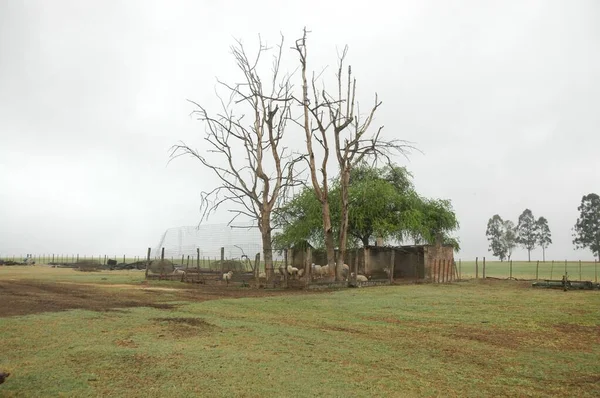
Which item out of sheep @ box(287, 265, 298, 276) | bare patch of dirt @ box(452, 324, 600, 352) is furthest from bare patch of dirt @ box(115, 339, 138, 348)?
sheep @ box(287, 265, 298, 276)

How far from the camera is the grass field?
6090mm

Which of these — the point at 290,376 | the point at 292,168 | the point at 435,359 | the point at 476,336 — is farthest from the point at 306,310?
the point at 292,168

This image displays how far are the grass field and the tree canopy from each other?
21968 millimetres

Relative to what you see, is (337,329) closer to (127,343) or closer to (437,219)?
(127,343)

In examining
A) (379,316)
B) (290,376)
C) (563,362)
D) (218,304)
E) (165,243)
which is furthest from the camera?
(165,243)

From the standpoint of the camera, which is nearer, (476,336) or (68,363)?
(68,363)

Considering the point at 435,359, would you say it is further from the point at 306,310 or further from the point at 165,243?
the point at 165,243

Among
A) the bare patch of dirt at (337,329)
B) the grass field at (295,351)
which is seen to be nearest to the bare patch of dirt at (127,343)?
the grass field at (295,351)

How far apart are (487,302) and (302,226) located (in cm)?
2159

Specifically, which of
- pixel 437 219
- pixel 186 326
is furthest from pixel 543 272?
pixel 186 326

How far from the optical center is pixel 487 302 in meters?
16.7

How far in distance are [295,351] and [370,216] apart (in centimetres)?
2900

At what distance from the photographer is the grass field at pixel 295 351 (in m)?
6.09

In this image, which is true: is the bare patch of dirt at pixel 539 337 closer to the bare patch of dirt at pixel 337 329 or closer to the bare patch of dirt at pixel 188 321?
the bare patch of dirt at pixel 337 329
